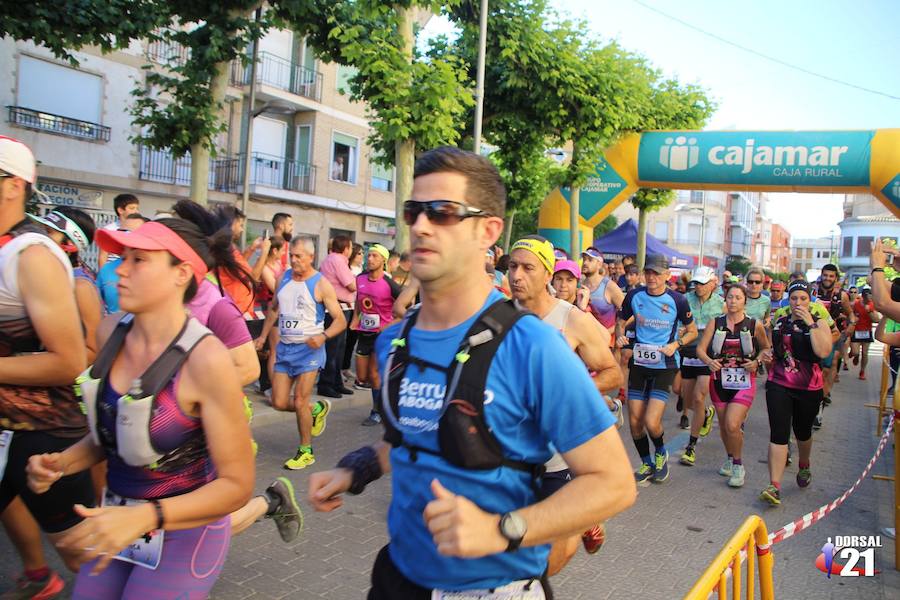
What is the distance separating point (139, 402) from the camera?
2232mm

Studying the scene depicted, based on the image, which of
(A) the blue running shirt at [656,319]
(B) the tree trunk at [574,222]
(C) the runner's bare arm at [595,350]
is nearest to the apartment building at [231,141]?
(B) the tree trunk at [574,222]

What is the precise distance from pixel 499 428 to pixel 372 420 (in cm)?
714

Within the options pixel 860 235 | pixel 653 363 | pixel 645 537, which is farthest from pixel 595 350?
pixel 860 235

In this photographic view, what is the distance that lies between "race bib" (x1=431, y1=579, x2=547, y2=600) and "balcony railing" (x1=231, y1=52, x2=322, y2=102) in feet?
81.2

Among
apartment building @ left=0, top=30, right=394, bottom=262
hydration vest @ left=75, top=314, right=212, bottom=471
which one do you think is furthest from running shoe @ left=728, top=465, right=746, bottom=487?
apartment building @ left=0, top=30, right=394, bottom=262

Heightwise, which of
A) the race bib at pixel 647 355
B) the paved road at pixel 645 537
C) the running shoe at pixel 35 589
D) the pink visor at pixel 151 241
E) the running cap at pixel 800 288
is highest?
the running cap at pixel 800 288

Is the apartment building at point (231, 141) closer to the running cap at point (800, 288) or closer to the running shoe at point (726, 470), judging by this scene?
the running cap at point (800, 288)

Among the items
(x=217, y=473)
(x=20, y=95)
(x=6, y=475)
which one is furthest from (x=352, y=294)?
(x=20, y=95)

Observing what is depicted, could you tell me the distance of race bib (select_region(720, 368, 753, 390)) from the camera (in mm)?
6984

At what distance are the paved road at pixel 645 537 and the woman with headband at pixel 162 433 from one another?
182 centimetres

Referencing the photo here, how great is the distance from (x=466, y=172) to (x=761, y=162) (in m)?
16.0

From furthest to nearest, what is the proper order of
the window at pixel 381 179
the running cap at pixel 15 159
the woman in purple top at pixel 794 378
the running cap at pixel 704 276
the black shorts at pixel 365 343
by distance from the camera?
the window at pixel 381 179 → the running cap at pixel 704 276 → the black shorts at pixel 365 343 → the woman in purple top at pixel 794 378 → the running cap at pixel 15 159

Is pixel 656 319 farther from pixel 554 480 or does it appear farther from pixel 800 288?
pixel 554 480

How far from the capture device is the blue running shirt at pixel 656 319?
7.14 metres
